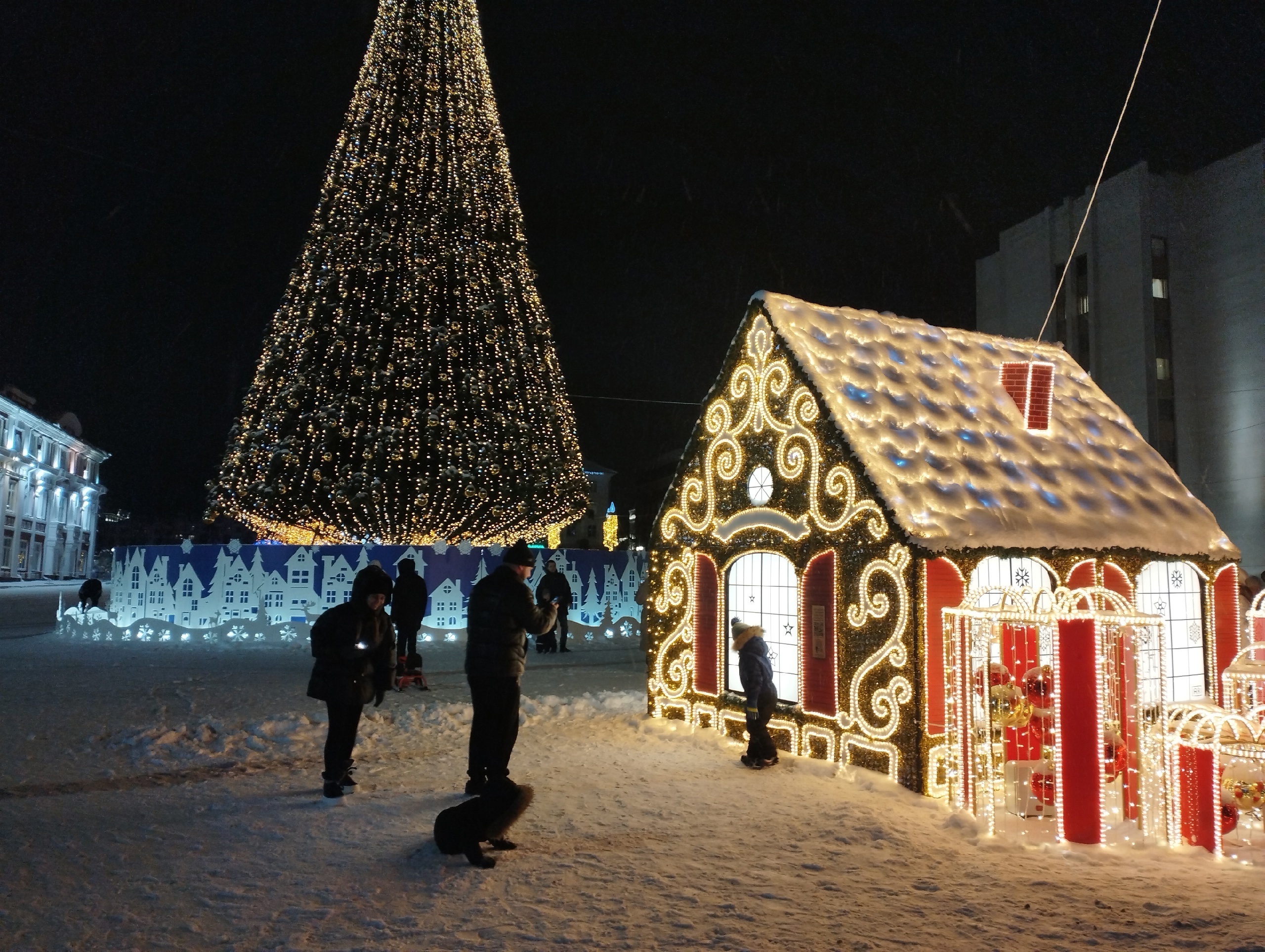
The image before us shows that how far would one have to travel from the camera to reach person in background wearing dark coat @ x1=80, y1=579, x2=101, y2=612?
19094mm

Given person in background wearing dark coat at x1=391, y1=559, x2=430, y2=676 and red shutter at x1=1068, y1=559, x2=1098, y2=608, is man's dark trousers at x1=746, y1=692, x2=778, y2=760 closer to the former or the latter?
red shutter at x1=1068, y1=559, x2=1098, y2=608

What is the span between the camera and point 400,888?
15.6 feet

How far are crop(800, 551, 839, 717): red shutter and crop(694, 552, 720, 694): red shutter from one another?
4.28ft

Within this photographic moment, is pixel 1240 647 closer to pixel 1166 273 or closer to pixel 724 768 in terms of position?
pixel 724 768

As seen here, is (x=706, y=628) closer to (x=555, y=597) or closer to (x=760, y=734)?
(x=760, y=734)

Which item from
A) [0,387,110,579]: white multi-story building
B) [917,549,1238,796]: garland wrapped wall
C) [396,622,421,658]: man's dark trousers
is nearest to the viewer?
[917,549,1238,796]: garland wrapped wall

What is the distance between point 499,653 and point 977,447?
5430mm

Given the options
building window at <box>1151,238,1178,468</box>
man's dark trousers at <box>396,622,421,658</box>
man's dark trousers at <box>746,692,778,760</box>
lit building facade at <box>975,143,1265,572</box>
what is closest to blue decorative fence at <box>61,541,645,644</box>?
man's dark trousers at <box>396,622,421,658</box>

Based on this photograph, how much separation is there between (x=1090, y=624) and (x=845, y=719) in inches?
100

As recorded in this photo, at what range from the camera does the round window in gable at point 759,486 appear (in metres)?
9.08

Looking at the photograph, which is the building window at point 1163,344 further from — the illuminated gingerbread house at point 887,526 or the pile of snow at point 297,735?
the pile of snow at point 297,735

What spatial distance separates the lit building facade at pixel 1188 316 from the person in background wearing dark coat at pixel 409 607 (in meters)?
32.3

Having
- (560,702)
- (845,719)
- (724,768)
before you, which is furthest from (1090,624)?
A: (560,702)

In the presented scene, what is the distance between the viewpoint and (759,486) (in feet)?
30.2
